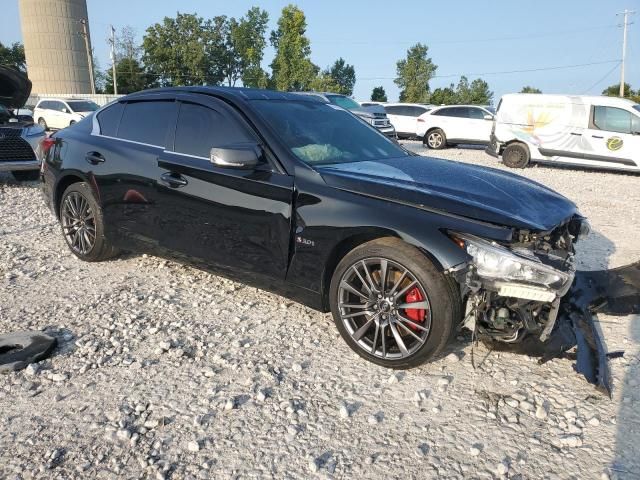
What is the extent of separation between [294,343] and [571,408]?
1717 mm

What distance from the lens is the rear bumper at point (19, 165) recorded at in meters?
8.64

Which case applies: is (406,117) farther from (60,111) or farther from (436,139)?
(60,111)

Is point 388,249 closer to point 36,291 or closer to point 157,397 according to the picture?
point 157,397

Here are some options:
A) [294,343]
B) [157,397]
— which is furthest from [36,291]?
[294,343]

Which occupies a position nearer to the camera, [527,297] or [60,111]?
[527,297]

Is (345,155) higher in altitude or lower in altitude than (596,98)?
lower

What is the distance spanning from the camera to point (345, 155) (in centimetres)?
373

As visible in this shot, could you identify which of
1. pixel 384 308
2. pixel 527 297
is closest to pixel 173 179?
pixel 384 308

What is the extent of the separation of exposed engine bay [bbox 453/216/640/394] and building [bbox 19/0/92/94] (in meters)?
69.6

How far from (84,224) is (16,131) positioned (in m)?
5.23

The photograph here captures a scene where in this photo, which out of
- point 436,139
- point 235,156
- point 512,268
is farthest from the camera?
point 436,139

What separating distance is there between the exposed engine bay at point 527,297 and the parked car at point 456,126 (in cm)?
1496

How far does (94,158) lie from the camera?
14.9 feet

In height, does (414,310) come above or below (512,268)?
below
